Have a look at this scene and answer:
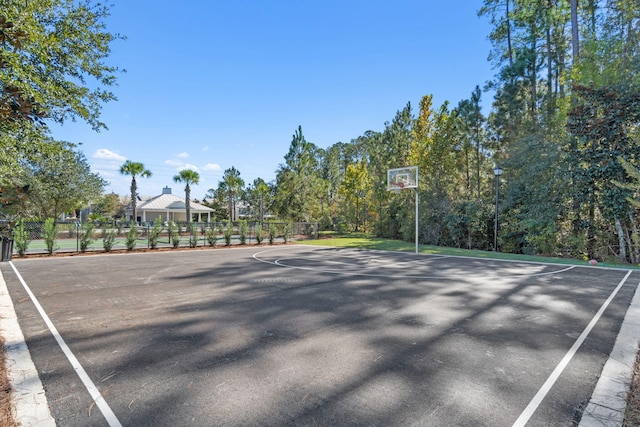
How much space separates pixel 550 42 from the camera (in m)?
18.9

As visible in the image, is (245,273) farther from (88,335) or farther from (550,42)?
(550,42)

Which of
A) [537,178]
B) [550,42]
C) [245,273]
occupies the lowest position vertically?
[245,273]

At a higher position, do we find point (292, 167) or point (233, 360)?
point (292, 167)

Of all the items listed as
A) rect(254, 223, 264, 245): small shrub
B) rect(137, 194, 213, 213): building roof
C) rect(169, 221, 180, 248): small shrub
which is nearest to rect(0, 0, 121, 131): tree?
rect(169, 221, 180, 248): small shrub

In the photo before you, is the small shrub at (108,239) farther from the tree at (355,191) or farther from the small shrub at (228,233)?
the tree at (355,191)

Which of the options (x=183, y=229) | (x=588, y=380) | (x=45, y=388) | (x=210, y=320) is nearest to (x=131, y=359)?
(x=45, y=388)

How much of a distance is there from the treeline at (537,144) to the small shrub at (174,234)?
1540 cm

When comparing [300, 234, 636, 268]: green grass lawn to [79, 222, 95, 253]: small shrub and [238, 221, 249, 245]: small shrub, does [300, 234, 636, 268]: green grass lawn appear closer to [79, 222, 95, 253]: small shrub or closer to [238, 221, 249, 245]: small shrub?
[238, 221, 249, 245]: small shrub

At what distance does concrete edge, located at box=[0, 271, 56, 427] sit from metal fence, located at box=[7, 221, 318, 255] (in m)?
10.4

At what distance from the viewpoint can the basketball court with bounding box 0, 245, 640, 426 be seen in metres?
2.36

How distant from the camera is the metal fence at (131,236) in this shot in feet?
44.4

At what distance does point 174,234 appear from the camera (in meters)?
16.9

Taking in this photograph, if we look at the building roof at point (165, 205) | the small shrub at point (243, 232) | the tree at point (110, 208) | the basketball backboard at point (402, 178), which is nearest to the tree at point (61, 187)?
the building roof at point (165, 205)

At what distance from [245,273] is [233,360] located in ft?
19.1
